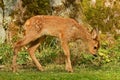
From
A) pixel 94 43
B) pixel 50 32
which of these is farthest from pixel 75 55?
pixel 50 32

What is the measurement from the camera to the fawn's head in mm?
16766

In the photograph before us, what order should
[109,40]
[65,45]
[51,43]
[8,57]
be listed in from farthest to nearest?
1. [109,40]
2. [51,43]
3. [8,57]
4. [65,45]

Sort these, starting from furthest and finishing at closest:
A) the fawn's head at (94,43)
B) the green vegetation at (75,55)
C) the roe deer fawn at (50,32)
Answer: the fawn's head at (94,43)
the roe deer fawn at (50,32)
the green vegetation at (75,55)

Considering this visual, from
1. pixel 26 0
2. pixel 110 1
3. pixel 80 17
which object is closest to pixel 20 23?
pixel 26 0

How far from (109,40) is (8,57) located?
4.58m

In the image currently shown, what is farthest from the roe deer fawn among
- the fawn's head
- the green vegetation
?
the green vegetation

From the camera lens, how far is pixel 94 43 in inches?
664

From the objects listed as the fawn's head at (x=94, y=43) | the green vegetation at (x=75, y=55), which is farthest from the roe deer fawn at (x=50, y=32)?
the green vegetation at (x=75, y=55)

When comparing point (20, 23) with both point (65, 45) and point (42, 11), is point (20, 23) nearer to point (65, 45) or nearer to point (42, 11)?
point (42, 11)

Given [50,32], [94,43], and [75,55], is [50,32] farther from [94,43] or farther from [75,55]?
[75,55]

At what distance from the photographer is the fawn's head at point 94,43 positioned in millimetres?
16766

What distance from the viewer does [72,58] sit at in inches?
710

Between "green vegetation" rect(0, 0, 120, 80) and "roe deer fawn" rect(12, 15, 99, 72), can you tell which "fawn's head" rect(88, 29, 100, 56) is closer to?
"roe deer fawn" rect(12, 15, 99, 72)

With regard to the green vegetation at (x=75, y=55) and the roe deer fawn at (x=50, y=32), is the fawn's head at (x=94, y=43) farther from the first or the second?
the green vegetation at (x=75, y=55)
